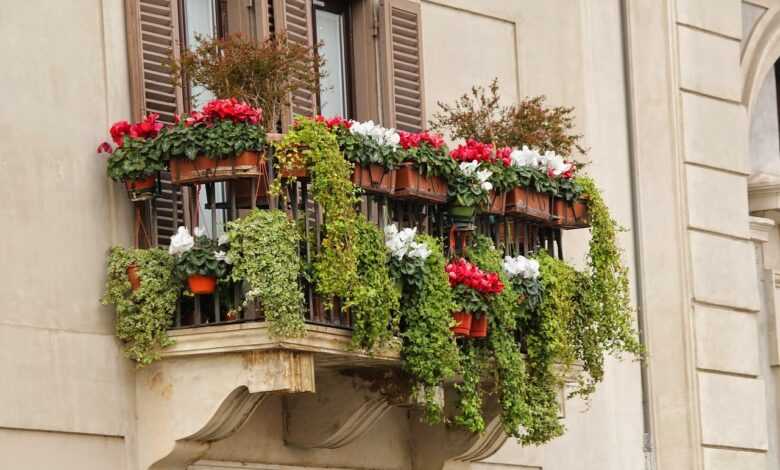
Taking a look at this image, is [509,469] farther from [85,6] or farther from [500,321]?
[85,6]

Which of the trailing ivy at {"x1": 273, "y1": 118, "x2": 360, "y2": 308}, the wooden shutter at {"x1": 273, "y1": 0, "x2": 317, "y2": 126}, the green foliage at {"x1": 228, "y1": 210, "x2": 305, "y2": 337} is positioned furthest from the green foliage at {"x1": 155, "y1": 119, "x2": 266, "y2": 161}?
the wooden shutter at {"x1": 273, "y1": 0, "x2": 317, "y2": 126}

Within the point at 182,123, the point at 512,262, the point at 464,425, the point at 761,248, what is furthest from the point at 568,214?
the point at 761,248

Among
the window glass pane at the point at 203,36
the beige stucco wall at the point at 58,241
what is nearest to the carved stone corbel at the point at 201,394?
the beige stucco wall at the point at 58,241

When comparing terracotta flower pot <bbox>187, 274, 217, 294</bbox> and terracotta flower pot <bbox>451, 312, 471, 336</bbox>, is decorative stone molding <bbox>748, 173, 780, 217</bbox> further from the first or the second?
terracotta flower pot <bbox>187, 274, 217, 294</bbox>

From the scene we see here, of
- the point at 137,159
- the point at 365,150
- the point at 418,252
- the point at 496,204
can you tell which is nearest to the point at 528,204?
the point at 496,204

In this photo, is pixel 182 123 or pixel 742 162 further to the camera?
pixel 742 162

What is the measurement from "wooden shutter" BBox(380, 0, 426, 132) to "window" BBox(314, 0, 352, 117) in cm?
26

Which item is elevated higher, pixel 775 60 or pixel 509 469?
pixel 775 60

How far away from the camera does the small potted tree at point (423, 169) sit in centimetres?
1328

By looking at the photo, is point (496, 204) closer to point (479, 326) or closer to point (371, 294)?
point (479, 326)

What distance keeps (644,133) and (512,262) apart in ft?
13.1

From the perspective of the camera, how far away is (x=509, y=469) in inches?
619

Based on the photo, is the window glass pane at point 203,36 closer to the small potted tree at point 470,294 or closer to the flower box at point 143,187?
the flower box at point 143,187

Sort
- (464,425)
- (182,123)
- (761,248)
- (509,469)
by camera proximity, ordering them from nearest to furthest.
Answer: (182,123) < (464,425) < (509,469) < (761,248)
